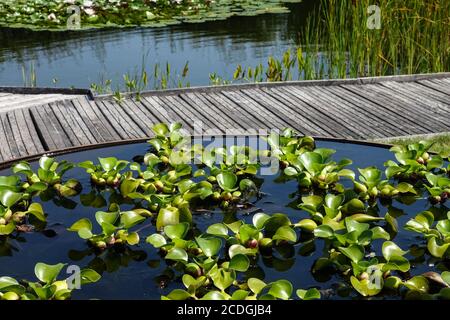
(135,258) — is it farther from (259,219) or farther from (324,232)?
(324,232)

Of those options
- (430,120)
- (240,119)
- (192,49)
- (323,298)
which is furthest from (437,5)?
(323,298)

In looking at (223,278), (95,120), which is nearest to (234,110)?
(95,120)

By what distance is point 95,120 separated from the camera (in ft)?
14.3

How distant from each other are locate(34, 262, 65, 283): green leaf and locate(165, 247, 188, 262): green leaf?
0.78 feet

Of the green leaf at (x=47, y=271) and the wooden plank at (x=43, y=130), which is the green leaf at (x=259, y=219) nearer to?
→ the green leaf at (x=47, y=271)

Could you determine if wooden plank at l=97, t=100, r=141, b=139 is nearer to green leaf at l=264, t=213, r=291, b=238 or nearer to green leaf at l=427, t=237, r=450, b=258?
green leaf at l=264, t=213, r=291, b=238

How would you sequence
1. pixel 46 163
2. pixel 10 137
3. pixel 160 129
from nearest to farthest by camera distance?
pixel 46 163 < pixel 160 129 < pixel 10 137

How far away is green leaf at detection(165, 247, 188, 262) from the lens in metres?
1.63

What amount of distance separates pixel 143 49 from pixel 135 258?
609 centimetres

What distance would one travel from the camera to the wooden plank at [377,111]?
423 cm

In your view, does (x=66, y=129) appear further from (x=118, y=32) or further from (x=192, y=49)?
(x=118, y=32)

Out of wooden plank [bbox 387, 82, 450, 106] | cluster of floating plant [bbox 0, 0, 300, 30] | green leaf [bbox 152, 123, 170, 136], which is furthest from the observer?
cluster of floating plant [bbox 0, 0, 300, 30]

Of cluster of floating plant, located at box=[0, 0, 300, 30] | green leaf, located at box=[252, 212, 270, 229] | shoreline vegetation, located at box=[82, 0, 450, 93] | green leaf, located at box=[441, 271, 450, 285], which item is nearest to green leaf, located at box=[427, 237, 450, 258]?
green leaf, located at box=[441, 271, 450, 285]

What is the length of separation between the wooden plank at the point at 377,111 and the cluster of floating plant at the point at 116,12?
3.91m
